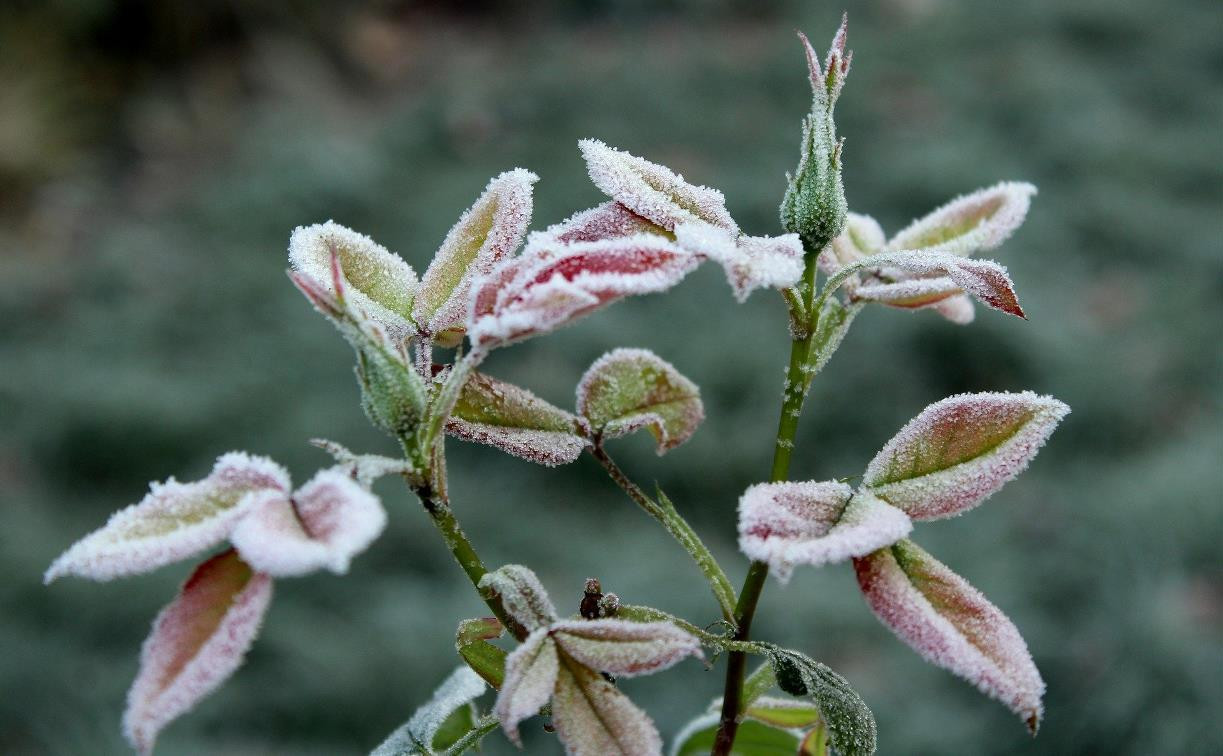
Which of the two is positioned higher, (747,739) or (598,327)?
(747,739)

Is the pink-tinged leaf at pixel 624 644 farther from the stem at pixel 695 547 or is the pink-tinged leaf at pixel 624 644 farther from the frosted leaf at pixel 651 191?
the frosted leaf at pixel 651 191

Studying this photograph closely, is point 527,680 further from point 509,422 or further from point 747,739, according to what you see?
point 747,739

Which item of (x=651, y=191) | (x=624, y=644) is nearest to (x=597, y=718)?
(x=624, y=644)

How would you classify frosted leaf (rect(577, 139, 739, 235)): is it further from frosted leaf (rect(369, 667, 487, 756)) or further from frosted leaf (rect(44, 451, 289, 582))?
frosted leaf (rect(369, 667, 487, 756))

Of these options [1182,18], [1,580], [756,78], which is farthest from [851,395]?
[1182,18]

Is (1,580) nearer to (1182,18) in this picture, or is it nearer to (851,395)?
(851,395)
